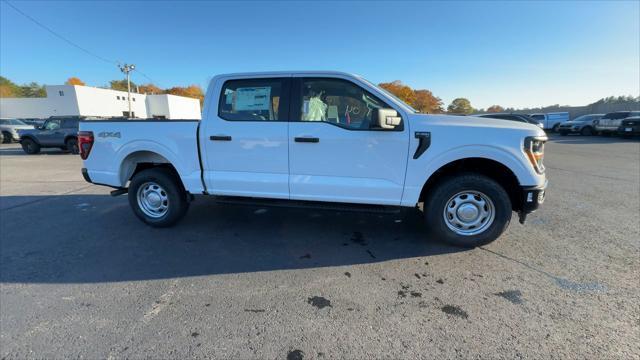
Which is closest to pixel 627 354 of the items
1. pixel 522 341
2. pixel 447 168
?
pixel 522 341

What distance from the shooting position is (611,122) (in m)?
20.9

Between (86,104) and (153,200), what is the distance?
46128 millimetres

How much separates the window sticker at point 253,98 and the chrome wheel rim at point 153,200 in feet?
5.53

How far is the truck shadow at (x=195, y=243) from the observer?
3.20 meters

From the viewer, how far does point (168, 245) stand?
3.74 m

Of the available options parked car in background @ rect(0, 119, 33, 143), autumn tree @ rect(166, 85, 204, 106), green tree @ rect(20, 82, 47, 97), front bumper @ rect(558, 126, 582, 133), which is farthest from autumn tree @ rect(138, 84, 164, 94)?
front bumper @ rect(558, 126, 582, 133)

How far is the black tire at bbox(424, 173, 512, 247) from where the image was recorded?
3.37 metres

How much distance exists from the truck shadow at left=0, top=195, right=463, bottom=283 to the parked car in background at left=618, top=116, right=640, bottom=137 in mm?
23114

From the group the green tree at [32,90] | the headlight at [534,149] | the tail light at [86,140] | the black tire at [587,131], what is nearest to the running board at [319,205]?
the headlight at [534,149]

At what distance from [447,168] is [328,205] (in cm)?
153

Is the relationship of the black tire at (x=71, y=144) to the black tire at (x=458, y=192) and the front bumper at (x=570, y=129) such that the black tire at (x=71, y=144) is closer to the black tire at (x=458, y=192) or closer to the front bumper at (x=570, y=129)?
the black tire at (x=458, y=192)

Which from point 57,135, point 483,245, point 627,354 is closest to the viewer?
point 627,354

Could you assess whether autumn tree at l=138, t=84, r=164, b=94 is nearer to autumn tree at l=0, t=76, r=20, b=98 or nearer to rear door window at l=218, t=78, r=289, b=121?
autumn tree at l=0, t=76, r=20, b=98

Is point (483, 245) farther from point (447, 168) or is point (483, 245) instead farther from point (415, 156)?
point (415, 156)
